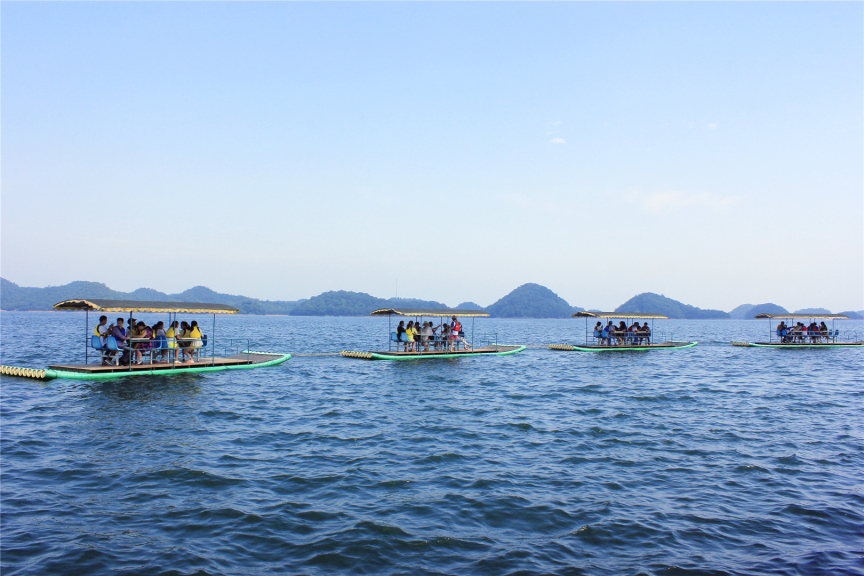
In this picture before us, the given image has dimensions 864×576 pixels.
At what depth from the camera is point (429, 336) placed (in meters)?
39.3

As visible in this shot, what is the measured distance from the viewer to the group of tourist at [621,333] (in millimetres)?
46312

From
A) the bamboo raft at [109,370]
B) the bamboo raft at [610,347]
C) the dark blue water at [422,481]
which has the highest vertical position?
the bamboo raft at [610,347]

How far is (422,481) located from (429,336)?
2627 cm

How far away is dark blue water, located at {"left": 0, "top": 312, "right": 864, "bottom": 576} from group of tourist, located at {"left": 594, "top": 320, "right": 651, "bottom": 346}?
20261 millimetres

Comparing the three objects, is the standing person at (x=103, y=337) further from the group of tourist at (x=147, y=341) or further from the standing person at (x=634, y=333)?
the standing person at (x=634, y=333)

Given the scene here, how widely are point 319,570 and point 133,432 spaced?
11418mm

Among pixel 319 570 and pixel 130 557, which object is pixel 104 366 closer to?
pixel 130 557

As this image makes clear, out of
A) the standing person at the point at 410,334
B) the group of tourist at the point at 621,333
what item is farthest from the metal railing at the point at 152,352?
the group of tourist at the point at 621,333

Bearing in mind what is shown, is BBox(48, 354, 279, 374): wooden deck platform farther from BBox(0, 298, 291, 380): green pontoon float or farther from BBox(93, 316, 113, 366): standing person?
BBox(93, 316, 113, 366): standing person

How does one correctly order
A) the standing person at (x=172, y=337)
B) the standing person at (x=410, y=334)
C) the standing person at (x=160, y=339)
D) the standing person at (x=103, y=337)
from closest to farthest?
the standing person at (x=103, y=337), the standing person at (x=160, y=339), the standing person at (x=172, y=337), the standing person at (x=410, y=334)

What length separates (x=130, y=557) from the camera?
29.4ft

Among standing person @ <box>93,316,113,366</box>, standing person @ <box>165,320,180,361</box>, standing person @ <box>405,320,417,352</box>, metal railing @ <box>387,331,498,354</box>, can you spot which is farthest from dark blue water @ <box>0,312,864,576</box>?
Answer: metal railing @ <box>387,331,498,354</box>

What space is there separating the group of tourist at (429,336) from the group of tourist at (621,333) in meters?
12.6

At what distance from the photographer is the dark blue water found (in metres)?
9.23
